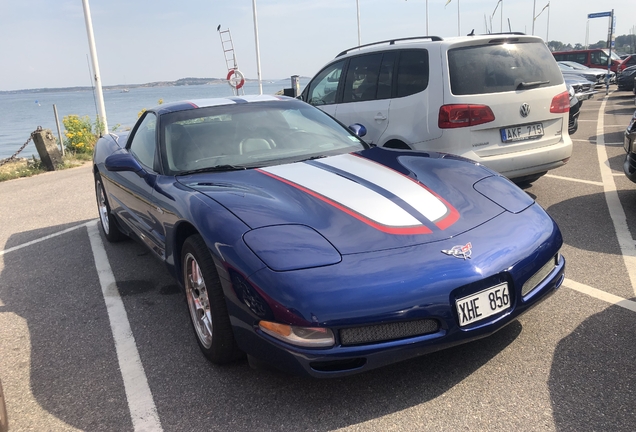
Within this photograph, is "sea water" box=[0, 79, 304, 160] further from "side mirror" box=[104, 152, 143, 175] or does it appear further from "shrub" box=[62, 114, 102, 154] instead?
"side mirror" box=[104, 152, 143, 175]

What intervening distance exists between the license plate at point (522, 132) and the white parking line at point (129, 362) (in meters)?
3.74

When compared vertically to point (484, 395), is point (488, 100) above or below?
above

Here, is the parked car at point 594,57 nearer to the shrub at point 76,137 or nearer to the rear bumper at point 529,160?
the shrub at point 76,137

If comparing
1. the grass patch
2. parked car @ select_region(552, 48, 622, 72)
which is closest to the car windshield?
the grass patch

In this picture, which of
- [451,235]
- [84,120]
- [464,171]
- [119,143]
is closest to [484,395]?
[451,235]

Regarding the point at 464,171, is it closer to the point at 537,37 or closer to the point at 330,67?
the point at 537,37

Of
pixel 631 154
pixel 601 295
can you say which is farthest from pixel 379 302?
pixel 631 154

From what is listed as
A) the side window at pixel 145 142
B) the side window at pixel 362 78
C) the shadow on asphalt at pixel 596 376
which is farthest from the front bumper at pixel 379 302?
the side window at pixel 362 78

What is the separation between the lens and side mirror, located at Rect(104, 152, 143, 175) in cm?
393

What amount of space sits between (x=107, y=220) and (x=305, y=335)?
12.7ft

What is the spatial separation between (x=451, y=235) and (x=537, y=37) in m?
3.91

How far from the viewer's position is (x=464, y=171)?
353 cm

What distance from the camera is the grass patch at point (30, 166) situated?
11127 mm

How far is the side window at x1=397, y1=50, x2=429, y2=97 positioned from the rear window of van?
11.2 inches
